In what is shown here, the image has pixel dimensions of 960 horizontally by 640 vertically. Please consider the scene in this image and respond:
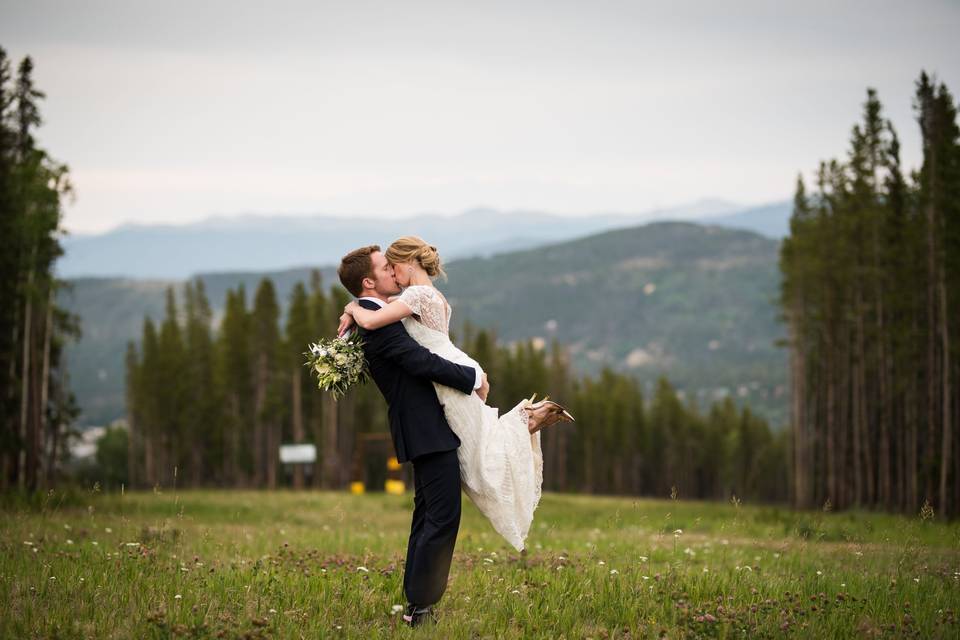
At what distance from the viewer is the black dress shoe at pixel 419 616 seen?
24.4 ft

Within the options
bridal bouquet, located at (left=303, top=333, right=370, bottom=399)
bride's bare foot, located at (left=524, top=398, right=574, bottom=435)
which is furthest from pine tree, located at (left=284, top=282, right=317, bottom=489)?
bride's bare foot, located at (left=524, top=398, right=574, bottom=435)

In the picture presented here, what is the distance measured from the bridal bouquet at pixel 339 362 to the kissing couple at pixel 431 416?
116 millimetres

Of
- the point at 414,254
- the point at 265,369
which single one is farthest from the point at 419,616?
the point at 265,369

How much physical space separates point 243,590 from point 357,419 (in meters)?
83.4

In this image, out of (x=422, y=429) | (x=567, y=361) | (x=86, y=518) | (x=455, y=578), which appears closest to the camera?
(x=422, y=429)

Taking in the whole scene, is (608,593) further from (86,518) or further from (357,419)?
(357,419)

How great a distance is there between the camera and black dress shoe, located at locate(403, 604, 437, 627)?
24.4ft

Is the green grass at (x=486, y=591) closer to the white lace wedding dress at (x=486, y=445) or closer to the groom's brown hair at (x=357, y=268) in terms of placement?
the white lace wedding dress at (x=486, y=445)

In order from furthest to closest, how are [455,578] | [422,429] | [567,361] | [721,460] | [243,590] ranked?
[721,460] < [567,361] < [455,578] < [243,590] < [422,429]

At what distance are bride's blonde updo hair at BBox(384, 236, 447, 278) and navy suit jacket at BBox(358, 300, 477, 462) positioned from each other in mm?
425

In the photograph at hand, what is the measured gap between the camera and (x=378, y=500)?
114 feet

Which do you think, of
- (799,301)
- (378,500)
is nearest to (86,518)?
(378,500)

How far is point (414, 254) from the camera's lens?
7.72 meters

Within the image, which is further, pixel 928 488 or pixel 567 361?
pixel 567 361
